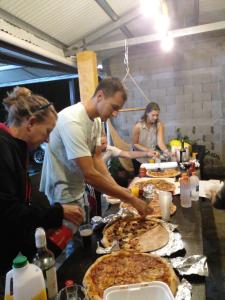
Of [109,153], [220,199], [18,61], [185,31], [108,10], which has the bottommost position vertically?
[220,199]

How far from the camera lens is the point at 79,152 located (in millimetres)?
1605

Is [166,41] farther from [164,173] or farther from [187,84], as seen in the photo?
[164,173]

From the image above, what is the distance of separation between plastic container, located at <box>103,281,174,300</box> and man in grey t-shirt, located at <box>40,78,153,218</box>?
2.53 ft

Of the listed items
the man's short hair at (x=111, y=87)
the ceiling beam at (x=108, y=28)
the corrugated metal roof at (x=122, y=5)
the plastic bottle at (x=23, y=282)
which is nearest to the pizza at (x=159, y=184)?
the man's short hair at (x=111, y=87)

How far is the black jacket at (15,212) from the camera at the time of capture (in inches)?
42.3

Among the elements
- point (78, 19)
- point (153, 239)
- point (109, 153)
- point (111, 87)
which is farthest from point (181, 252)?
point (78, 19)

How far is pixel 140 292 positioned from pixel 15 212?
58cm

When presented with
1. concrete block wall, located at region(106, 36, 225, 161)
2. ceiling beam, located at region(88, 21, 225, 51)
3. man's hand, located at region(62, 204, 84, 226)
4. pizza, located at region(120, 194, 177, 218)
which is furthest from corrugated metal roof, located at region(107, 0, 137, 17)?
man's hand, located at region(62, 204, 84, 226)

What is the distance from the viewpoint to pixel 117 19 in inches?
150

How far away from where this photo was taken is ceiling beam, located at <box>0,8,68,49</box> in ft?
8.07

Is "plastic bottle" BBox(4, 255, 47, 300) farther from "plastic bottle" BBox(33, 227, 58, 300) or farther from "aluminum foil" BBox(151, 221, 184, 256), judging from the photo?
"aluminum foil" BBox(151, 221, 184, 256)

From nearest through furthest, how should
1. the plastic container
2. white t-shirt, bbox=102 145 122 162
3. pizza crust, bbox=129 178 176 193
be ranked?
1. the plastic container
2. pizza crust, bbox=129 178 176 193
3. white t-shirt, bbox=102 145 122 162

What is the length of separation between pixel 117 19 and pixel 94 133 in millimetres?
2621

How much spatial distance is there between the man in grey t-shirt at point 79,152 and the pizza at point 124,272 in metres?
0.46
